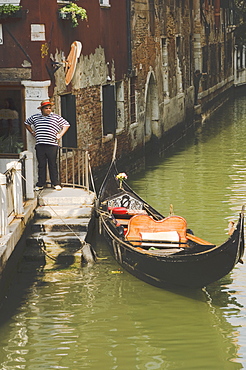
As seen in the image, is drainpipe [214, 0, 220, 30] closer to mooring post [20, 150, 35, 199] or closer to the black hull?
mooring post [20, 150, 35, 199]

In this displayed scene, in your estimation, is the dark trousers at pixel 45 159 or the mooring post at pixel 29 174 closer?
the mooring post at pixel 29 174

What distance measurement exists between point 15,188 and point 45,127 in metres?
1.53

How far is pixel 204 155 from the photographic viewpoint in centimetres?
1794

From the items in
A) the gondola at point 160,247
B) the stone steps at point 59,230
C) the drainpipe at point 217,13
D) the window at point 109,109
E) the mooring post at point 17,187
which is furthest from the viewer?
the drainpipe at point 217,13

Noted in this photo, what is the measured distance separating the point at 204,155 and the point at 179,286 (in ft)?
33.5

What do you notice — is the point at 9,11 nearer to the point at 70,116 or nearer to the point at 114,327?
the point at 70,116

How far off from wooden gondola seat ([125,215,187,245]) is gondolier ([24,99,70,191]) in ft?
5.48

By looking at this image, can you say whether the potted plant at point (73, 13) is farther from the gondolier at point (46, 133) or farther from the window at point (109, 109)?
the window at point (109, 109)

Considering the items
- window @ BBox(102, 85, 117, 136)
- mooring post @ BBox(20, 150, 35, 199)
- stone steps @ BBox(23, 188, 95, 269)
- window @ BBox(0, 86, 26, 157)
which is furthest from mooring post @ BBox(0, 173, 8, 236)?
window @ BBox(102, 85, 117, 136)

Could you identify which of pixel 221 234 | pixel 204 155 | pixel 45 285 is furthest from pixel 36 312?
pixel 204 155

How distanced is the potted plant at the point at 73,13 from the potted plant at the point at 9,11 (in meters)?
0.90

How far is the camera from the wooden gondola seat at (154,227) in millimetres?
8750

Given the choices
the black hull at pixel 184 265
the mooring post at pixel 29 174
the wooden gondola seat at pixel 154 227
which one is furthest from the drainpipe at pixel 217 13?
the black hull at pixel 184 265

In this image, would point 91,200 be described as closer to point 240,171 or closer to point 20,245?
point 20,245
